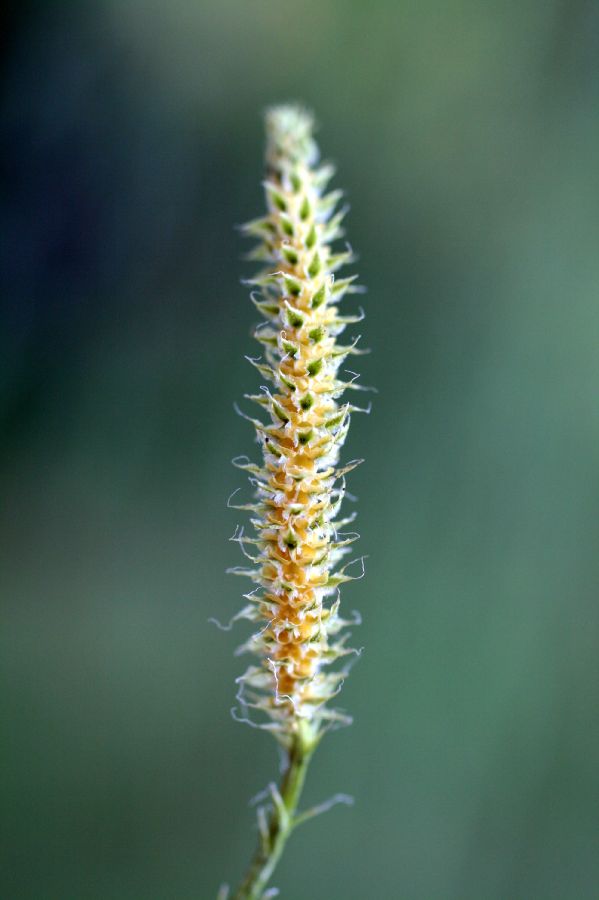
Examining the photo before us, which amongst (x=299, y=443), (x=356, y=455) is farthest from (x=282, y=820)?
(x=356, y=455)

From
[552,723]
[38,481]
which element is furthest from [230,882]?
[38,481]

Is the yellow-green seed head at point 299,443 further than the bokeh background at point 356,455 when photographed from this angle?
No

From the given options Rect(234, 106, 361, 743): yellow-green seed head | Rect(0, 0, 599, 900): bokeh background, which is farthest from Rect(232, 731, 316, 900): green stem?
Rect(0, 0, 599, 900): bokeh background

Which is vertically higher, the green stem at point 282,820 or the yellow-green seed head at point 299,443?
the yellow-green seed head at point 299,443


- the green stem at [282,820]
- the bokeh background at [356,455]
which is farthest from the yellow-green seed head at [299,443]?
the bokeh background at [356,455]

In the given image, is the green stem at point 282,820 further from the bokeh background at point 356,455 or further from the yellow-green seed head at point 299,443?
the bokeh background at point 356,455
